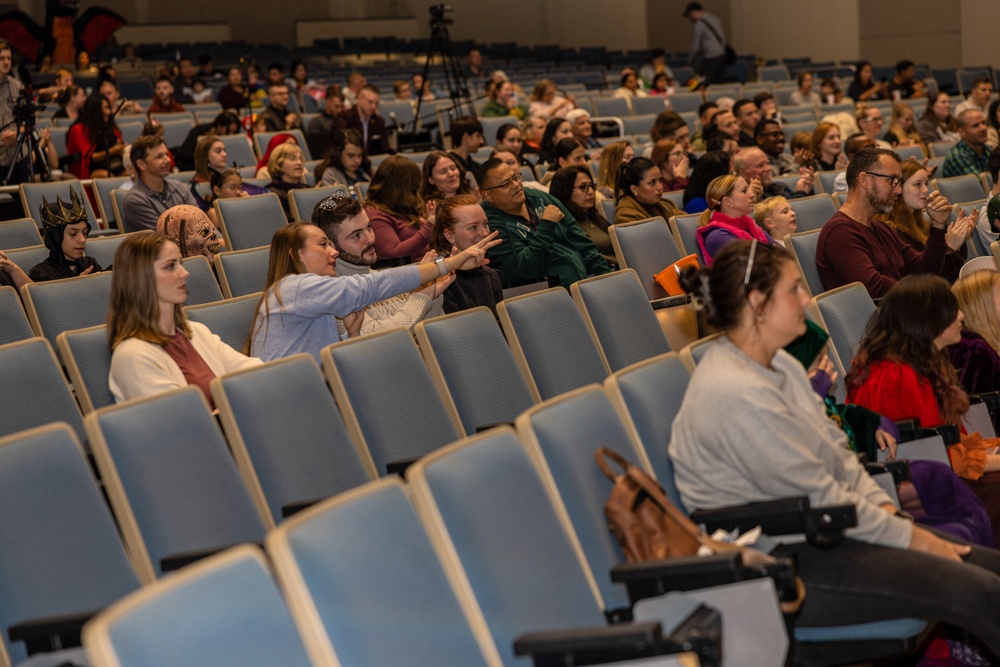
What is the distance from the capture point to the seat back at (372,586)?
1414 mm

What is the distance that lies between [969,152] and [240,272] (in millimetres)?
4764

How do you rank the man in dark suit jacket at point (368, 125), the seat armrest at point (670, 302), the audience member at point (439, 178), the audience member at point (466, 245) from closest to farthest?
the audience member at point (466, 245)
the seat armrest at point (670, 302)
the audience member at point (439, 178)
the man in dark suit jacket at point (368, 125)

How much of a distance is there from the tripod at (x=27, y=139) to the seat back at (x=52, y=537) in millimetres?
4378

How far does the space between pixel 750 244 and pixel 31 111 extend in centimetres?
469

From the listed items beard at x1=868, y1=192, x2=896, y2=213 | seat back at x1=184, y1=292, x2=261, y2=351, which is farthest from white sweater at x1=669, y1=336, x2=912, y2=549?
beard at x1=868, y1=192, x2=896, y2=213

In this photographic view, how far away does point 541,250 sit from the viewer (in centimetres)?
427

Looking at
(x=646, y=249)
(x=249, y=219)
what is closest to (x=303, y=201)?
(x=249, y=219)

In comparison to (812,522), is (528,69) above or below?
above

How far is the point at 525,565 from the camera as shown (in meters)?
1.71

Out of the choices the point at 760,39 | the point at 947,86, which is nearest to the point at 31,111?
the point at 947,86

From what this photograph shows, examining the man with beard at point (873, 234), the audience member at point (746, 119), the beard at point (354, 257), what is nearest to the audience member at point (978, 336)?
the man with beard at point (873, 234)

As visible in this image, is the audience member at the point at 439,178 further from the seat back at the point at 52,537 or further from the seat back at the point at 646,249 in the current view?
the seat back at the point at 52,537

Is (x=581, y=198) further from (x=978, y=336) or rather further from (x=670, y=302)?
(x=978, y=336)

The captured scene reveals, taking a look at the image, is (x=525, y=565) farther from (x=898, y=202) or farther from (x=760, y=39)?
(x=760, y=39)
